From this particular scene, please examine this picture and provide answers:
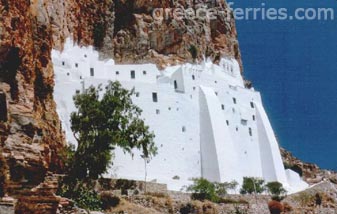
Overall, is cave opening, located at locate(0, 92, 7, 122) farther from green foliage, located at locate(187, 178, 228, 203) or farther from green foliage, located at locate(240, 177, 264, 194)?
green foliage, located at locate(240, 177, 264, 194)

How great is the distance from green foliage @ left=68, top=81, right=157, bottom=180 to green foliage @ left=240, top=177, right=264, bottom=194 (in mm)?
15986

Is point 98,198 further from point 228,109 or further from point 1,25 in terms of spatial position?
point 228,109

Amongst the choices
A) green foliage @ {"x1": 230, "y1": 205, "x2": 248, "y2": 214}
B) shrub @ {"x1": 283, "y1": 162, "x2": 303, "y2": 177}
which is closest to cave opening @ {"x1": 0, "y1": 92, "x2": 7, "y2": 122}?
green foliage @ {"x1": 230, "y1": 205, "x2": 248, "y2": 214}

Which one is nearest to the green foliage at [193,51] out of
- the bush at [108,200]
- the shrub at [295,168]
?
the shrub at [295,168]

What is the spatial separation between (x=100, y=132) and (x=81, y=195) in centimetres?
730

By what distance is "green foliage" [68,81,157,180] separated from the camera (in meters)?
35.8

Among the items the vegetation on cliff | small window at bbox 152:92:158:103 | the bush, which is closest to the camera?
the bush

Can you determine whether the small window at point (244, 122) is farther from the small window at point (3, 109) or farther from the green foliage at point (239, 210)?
the small window at point (3, 109)

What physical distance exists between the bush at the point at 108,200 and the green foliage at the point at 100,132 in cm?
145

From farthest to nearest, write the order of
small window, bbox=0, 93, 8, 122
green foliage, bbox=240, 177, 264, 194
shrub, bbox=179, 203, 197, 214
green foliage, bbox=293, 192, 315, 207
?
1. green foliage, bbox=240, 177, 264, 194
2. green foliage, bbox=293, 192, 315, 207
3. shrub, bbox=179, 203, 197, 214
4. small window, bbox=0, 93, 8, 122

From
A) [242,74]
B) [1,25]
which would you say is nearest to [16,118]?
[1,25]

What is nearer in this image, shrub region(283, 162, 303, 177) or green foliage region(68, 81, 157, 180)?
green foliage region(68, 81, 157, 180)

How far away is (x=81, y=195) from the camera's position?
30.1 m

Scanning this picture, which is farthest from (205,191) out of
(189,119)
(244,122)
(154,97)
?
(244,122)
